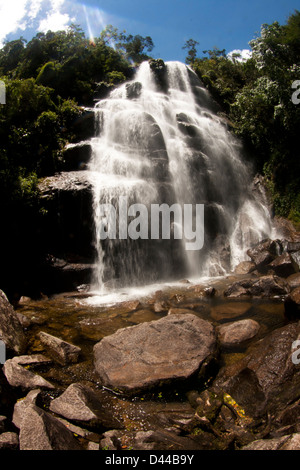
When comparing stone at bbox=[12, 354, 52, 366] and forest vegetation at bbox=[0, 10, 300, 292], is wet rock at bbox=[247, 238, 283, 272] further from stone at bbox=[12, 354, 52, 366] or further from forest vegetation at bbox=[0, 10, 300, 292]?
stone at bbox=[12, 354, 52, 366]

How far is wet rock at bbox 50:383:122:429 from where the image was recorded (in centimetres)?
380

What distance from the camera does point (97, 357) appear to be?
18.4ft

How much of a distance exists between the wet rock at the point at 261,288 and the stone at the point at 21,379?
293 inches

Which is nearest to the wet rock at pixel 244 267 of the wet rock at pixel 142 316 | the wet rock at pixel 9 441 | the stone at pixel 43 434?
the wet rock at pixel 142 316

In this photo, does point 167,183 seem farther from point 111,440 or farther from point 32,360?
point 111,440

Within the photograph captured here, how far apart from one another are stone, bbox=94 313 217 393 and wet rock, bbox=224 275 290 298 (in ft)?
14.9

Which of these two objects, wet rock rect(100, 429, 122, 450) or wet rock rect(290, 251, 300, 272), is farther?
wet rock rect(290, 251, 300, 272)

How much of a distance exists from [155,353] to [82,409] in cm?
179

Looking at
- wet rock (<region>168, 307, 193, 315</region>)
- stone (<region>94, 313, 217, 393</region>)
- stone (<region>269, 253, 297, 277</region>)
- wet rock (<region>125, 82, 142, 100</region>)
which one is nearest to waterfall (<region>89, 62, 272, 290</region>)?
wet rock (<region>125, 82, 142, 100</region>)

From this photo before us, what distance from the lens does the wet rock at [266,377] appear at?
13.5 feet
